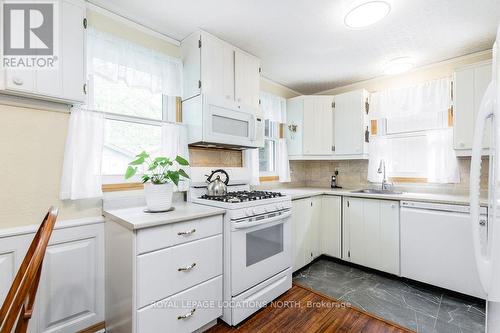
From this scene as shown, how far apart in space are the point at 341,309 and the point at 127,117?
7.99 feet

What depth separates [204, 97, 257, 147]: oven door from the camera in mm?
2061

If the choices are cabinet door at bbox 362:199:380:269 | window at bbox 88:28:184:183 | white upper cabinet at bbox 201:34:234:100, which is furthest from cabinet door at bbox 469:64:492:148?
window at bbox 88:28:184:183

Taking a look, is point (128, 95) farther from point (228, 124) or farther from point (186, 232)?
point (186, 232)

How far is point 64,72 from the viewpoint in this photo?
1.45m

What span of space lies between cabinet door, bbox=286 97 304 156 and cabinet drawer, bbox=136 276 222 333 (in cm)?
215

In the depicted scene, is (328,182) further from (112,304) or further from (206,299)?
(112,304)

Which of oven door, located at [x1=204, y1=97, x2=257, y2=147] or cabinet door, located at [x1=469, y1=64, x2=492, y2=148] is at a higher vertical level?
cabinet door, located at [x1=469, y1=64, x2=492, y2=148]

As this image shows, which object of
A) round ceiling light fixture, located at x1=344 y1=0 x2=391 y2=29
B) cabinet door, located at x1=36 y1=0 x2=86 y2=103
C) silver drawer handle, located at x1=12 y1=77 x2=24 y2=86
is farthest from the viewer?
round ceiling light fixture, located at x1=344 y1=0 x2=391 y2=29

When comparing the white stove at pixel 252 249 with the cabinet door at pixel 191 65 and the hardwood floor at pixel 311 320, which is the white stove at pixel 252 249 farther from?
the cabinet door at pixel 191 65

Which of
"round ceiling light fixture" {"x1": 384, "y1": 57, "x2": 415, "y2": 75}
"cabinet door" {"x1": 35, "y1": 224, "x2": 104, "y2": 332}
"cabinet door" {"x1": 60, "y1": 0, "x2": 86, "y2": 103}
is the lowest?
"cabinet door" {"x1": 35, "y1": 224, "x2": 104, "y2": 332}

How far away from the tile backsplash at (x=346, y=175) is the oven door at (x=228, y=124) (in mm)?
1358

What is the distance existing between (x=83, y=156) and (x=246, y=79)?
5.40ft

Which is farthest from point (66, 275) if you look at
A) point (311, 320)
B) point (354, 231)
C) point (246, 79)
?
point (354, 231)

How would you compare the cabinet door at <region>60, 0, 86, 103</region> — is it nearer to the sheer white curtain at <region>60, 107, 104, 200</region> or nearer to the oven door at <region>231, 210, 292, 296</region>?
the sheer white curtain at <region>60, 107, 104, 200</region>
